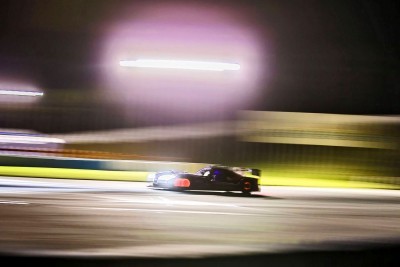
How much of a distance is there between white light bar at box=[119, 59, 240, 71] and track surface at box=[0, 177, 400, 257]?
1016 cm

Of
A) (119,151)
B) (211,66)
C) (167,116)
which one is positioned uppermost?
(211,66)

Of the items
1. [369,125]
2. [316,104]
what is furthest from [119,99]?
[369,125]

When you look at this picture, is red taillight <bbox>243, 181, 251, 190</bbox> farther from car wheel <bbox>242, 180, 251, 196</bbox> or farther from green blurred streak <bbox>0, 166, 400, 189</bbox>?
green blurred streak <bbox>0, 166, 400, 189</bbox>

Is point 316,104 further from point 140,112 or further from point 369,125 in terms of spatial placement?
point 140,112

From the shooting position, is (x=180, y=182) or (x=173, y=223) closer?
(x=173, y=223)

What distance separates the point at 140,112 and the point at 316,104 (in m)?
8.92

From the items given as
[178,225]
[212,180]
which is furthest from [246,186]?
[178,225]

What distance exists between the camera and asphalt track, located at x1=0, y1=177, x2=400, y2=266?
7.32 metres

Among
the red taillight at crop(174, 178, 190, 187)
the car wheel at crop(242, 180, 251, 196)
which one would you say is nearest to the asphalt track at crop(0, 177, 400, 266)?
A: the red taillight at crop(174, 178, 190, 187)

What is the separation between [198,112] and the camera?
91.2ft

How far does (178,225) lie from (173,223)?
255 mm

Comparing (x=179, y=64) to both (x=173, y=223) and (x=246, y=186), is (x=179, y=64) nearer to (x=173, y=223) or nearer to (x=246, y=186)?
(x=246, y=186)

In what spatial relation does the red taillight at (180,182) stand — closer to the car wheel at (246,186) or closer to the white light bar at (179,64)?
the car wheel at (246,186)

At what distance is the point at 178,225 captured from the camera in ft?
32.6
